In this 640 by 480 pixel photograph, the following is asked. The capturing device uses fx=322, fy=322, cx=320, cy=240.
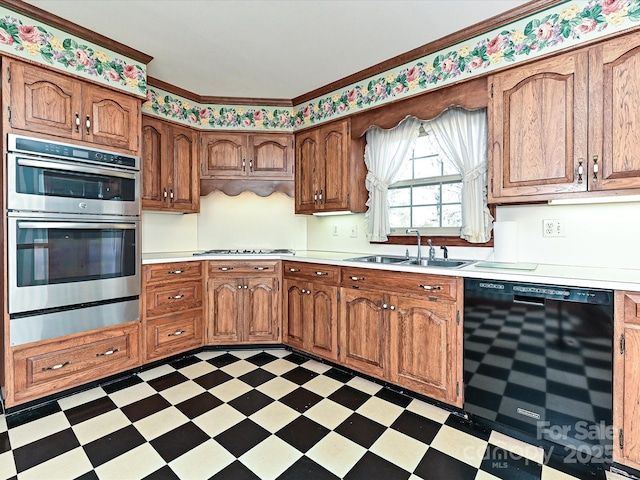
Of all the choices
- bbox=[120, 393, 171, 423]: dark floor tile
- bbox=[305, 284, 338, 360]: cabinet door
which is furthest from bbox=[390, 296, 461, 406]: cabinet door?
bbox=[120, 393, 171, 423]: dark floor tile

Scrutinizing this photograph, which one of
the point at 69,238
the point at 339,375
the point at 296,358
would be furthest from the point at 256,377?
the point at 69,238

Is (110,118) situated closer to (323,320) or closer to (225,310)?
(225,310)

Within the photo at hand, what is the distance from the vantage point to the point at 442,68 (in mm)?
2316

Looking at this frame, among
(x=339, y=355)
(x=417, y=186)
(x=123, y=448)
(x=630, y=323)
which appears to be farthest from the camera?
(x=417, y=186)

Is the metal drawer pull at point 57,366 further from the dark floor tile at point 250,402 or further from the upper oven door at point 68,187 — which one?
the dark floor tile at point 250,402

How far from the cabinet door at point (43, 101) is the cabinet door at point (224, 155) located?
3.92 ft

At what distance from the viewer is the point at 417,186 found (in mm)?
2859

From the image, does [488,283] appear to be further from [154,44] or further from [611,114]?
[154,44]

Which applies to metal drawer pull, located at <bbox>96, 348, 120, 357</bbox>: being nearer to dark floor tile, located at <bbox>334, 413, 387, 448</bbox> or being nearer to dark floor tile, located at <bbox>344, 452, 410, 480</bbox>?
dark floor tile, located at <bbox>334, 413, 387, 448</bbox>

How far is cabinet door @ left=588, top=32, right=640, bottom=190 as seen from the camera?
166 centimetres

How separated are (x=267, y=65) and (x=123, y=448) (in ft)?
9.12

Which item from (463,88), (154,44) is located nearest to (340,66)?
(463,88)

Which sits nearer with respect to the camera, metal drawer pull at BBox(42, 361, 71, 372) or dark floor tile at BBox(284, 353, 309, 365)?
metal drawer pull at BBox(42, 361, 71, 372)

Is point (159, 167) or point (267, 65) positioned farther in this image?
point (159, 167)
